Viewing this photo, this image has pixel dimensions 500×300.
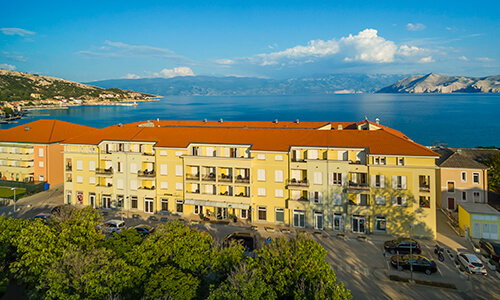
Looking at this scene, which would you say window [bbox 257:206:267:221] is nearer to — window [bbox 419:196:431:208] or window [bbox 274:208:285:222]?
window [bbox 274:208:285:222]

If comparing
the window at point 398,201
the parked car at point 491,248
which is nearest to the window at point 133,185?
the window at point 398,201

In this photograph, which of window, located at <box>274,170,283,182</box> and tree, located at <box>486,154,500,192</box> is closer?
window, located at <box>274,170,283,182</box>

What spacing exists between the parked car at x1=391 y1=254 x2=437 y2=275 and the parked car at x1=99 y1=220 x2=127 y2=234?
2816cm

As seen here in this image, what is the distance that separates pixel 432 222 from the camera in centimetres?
3425

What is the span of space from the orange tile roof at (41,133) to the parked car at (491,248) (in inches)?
2364

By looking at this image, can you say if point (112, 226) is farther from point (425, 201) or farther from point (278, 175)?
point (425, 201)

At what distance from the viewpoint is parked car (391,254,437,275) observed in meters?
27.3

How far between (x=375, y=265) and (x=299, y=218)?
35.1 feet

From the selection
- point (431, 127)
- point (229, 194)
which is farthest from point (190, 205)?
point (431, 127)

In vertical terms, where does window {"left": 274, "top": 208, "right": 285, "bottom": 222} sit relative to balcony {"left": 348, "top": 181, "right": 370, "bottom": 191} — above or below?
below

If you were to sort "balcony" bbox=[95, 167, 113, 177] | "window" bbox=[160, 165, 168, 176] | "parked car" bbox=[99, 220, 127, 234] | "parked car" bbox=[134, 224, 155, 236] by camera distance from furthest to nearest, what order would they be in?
"balcony" bbox=[95, 167, 113, 177] < "window" bbox=[160, 165, 168, 176] < "parked car" bbox=[99, 220, 127, 234] < "parked car" bbox=[134, 224, 155, 236]

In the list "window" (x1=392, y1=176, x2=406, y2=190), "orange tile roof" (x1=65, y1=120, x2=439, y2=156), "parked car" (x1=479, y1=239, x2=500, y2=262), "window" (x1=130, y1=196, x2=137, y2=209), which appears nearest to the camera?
"parked car" (x1=479, y1=239, x2=500, y2=262)

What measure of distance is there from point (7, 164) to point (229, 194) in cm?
4130

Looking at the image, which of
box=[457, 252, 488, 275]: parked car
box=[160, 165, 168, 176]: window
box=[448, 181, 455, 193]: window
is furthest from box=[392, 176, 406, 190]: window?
box=[160, 165, 168, 176]: window
